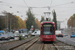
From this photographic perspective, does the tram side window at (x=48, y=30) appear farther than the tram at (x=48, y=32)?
Yes

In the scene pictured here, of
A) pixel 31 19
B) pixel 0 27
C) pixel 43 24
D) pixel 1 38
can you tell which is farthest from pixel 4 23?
pixel 43 24

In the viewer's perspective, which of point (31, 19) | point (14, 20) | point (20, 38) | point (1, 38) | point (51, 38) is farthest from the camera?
point (31, 19)

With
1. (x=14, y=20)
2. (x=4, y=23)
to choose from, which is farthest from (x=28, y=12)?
(x=4, y=23)

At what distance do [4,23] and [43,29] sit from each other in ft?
212

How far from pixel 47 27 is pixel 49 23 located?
653 millimetres

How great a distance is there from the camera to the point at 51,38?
2373 cm

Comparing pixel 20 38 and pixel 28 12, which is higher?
pixel 28 12

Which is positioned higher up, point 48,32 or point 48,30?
point 48,30

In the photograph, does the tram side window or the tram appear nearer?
the tram

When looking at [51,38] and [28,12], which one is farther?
[28,12]

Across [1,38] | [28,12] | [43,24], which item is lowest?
[1,38]

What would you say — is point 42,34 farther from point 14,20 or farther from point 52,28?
point 14,20

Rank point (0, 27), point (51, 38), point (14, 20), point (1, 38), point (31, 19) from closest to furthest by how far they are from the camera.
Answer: point (51, 38), point (1, 38), point (0, 27), point (14, 20), point (31, 19)

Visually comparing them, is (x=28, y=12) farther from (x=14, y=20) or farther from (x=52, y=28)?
(x=52, y=28)
